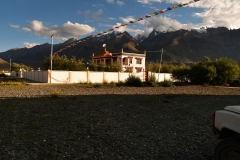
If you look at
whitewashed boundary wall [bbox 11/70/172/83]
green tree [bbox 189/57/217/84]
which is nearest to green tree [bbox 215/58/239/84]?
green tree [bbox 189/57/217/84]

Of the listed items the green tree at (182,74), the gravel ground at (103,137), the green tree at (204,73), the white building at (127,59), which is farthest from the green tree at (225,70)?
the gravel ground at (103,137)

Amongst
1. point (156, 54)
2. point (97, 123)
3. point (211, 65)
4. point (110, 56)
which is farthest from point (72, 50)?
point (97, 123)

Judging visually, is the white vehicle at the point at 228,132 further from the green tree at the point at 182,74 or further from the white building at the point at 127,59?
the white building at the point at 127,59

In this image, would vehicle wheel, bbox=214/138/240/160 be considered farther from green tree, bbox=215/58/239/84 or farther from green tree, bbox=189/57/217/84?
green tree, bbox=215/58/239/84

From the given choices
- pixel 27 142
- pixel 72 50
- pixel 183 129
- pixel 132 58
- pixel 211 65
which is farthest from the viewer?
pixel 72 50

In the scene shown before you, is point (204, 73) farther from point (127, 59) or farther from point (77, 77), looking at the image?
point (127, 59)

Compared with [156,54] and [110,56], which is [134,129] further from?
A: [156,54]

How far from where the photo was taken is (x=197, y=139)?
543cm

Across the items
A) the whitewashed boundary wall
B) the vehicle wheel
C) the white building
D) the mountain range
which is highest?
the mountain range

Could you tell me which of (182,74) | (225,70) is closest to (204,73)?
(225,70)

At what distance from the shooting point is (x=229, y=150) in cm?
314

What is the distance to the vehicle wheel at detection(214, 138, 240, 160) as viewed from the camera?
3041 mm

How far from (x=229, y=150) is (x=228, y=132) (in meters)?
0.41

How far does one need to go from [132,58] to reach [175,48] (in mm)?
89230
